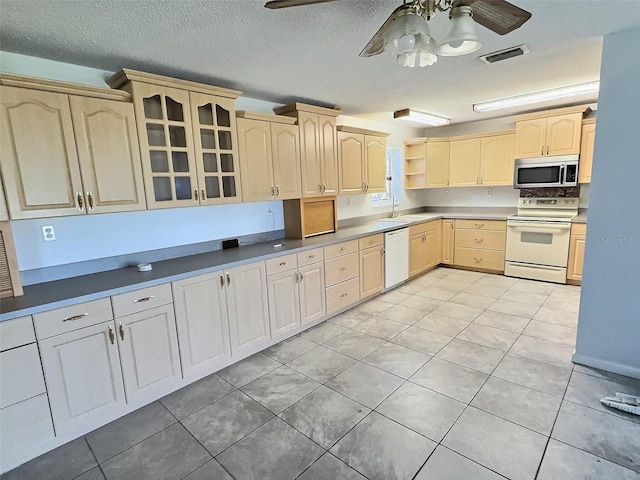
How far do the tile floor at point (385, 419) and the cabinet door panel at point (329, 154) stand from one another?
1.71 m

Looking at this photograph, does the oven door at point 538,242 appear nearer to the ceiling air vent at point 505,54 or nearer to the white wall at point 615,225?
the white wall at point 615,225

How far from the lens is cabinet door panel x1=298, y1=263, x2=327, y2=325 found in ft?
10.6

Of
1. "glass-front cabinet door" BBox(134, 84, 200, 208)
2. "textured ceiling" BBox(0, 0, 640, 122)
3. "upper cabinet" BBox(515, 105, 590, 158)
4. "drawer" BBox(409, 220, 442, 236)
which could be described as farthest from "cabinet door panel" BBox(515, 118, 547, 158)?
"glass-front cabinet door" BBox(134, 84, 200, 208)

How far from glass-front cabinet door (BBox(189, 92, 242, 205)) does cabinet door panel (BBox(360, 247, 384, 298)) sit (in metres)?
1.71

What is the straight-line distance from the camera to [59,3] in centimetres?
157

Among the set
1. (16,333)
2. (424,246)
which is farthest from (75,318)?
(424,246)

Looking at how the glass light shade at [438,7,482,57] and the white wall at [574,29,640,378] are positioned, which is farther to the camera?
the white wall at [574,29,640,378]

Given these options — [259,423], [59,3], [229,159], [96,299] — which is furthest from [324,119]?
[259,423]

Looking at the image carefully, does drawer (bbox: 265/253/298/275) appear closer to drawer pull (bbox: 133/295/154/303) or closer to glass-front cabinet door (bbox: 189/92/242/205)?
glass-front cabinet door (bbox: 189/92/242/205)

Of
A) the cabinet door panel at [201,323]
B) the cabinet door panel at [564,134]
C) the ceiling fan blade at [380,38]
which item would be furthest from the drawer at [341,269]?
the cabinet door panel at [564,134]

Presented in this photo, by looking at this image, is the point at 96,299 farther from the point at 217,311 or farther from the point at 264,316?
the point at 264,316

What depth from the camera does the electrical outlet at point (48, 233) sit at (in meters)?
2.20

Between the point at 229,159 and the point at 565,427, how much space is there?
120 inches

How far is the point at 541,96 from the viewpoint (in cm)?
374
